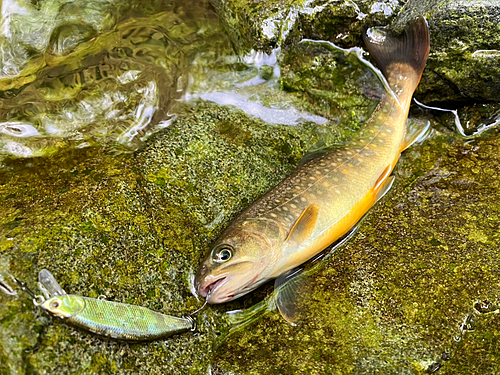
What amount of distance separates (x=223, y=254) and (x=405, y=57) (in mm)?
2890

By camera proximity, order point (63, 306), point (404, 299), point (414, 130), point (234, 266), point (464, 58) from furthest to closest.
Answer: point (414, 130)
point (464, 58)
point (234, 266)
point (404, 299)
point (63, 306)

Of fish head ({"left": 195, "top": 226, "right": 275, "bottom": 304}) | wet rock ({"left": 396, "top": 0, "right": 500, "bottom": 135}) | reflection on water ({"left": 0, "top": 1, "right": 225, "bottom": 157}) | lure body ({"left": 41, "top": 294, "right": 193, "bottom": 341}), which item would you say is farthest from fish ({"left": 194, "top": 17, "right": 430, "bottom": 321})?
reflection on water ({"left": 0, "top": 1, "right": 225, "bottom": 157})

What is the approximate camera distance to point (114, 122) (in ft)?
13.9

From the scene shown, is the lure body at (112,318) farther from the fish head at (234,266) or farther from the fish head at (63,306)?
the fish head at (234,266)

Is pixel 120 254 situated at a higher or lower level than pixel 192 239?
higher

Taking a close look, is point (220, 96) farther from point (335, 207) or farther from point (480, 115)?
point (480, 115)

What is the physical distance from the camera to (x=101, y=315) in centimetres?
258

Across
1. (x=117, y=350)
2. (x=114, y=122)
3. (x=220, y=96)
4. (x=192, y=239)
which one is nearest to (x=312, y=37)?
(x=220, y=96)

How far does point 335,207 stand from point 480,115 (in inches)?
86.7

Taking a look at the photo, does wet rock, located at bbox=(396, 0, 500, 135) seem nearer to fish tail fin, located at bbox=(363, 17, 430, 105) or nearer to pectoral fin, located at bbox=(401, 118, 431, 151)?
fish tail fin, located at bbox=(363, 17, 430, 105)

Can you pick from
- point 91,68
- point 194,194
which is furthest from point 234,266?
point 91,68

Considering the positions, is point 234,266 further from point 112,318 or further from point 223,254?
point 112,318

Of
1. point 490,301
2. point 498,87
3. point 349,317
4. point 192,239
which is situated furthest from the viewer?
point 498,87

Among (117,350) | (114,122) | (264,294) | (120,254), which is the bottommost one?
(264,294)
